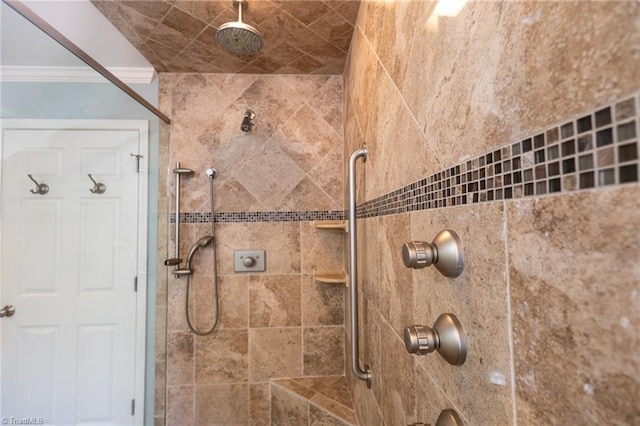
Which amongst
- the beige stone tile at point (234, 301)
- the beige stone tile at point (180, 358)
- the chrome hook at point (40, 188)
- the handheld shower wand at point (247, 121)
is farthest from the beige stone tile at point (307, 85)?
the beige stone tile at point (180, 358)

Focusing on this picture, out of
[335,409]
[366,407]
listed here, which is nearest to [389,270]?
[366,407]

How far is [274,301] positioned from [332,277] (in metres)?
0.42

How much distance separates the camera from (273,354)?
1.73 meters

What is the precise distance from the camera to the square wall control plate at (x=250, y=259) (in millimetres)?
1746

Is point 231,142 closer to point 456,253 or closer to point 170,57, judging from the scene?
point 170,57

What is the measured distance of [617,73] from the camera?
202 mm

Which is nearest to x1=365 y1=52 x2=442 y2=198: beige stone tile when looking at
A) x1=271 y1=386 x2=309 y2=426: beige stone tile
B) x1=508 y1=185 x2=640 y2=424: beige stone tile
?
x1=508 y1=185 x2=640 y2=424: beige stone tile

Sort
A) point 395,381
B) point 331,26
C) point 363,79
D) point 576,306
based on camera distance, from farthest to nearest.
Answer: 1. point 331,26
2. point 363,79
3. point 395,381
4. point 576,306

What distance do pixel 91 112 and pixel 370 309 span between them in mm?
1789

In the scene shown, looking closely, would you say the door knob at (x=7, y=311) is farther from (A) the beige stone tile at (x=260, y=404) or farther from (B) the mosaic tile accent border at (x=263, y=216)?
(A) the beige stone tile at (x=260, y=404)

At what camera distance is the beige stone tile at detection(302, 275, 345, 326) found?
69.7 inches

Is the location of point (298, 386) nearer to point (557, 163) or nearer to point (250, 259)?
point (250, 259)

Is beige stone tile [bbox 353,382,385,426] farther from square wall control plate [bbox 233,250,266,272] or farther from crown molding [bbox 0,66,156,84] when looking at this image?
crown molding [bbox 0,66,156,84]

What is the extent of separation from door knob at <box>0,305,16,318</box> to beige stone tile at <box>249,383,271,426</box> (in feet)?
4.28
